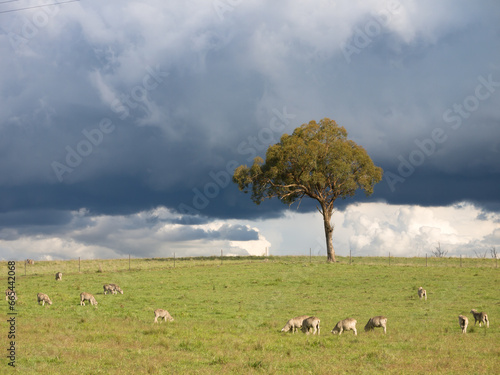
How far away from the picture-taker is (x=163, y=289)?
1759 inches

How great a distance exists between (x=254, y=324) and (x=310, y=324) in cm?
444

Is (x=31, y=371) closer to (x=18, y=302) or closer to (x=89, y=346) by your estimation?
(x=89, y=346)

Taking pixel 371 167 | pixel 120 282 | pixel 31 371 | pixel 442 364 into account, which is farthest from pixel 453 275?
pixel 31 371

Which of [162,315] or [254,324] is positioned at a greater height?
[162,315]

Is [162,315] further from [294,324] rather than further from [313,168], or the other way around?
[313,168]

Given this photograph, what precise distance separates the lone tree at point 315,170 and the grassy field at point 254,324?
16386 millimetres

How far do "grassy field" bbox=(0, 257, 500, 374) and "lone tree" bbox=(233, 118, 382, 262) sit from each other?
16.4 m

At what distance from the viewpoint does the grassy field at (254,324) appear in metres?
17.6

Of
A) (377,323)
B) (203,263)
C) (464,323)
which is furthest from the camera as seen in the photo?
(203,263)

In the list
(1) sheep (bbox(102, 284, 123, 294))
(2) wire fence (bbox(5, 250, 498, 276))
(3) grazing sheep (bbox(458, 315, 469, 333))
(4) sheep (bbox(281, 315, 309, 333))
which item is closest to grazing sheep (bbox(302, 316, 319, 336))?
(4) sheep (bbox(281, 315, 309, 333))

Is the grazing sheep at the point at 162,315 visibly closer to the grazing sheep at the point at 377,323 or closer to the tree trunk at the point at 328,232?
the grazing sheep at the point at 377,323

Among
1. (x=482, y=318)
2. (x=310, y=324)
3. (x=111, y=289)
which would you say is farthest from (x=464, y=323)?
(x=111, y=289)

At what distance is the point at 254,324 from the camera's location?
89.4ft

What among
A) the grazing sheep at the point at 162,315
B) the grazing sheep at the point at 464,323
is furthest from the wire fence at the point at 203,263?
the grazing sheep at the point at 464,323
